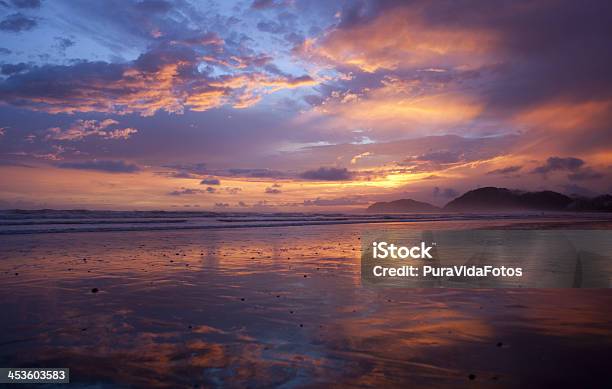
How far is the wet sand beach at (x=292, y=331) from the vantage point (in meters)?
5.50

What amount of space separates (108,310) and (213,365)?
13.6 ft

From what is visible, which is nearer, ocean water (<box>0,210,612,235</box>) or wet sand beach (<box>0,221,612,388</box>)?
wet sand beach (<box>0,221,612,388</box>)

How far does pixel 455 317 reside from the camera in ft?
27.2

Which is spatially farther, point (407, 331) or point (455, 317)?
point (455, 317)

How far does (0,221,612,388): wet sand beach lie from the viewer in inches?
217

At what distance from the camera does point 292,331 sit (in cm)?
739

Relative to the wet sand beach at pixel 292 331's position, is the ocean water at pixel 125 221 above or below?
above

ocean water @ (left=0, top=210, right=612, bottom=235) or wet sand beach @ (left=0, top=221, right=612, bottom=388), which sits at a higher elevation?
ocean water @ (left=0, top=210, right=612, bottom=235)

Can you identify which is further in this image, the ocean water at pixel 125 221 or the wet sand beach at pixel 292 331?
the ocean water at pixel 125 221

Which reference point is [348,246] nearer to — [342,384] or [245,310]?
[245,310]

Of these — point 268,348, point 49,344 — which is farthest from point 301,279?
point 49,344

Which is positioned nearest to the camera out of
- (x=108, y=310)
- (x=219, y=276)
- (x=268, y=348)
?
(x=268, y=348)

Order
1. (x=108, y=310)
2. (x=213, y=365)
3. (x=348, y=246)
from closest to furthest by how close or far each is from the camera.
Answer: (x=213, y=365)
(x=108, y=310)
(x=348, y=246)

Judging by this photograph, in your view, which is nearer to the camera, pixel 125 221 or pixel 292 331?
pixel 292 331
